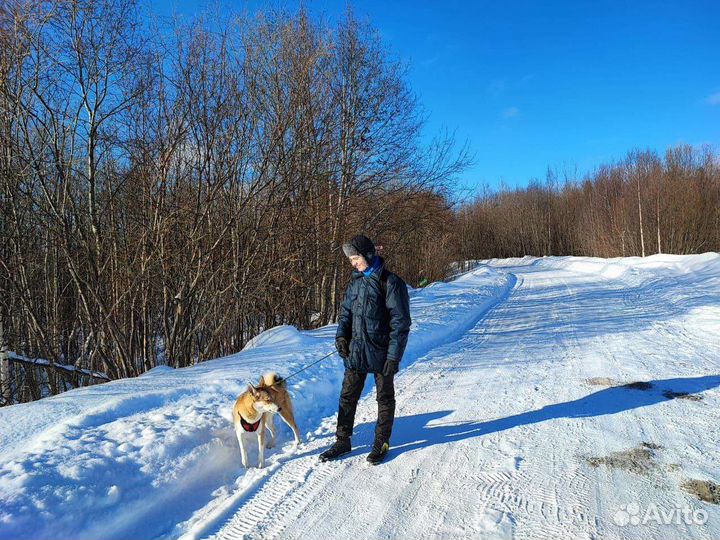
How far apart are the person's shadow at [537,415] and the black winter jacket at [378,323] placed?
2.83 feet

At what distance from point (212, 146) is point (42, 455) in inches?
231

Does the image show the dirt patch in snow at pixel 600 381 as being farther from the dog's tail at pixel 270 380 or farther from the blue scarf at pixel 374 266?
the dog's tail at pixel 270 380

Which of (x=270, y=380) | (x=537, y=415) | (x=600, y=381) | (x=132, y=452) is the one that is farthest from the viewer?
(x=600, y=381)

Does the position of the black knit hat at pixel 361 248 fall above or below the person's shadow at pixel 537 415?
above

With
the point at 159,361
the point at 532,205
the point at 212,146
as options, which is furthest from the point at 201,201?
the point at 532,205

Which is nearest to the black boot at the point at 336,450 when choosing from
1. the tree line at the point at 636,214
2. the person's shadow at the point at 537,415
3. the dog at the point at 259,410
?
the person's shadow at the point at 537,415

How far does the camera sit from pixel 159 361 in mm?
8859

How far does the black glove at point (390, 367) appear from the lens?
3.77m

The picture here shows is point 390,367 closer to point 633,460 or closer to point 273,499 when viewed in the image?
point 273,499

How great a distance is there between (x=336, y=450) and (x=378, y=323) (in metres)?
1.19

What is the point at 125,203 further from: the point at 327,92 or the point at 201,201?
the point at 327,92

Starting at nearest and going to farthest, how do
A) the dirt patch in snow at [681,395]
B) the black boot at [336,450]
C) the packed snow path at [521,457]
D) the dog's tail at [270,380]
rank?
1. the packed snow path at [521,457]
2. the black boot at [336,450]
3. the dog's tail at [270,380]
4. the dirt patch in snow at [681,395]

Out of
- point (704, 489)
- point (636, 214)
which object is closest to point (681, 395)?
point (704, 489)

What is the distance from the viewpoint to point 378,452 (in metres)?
3.73
